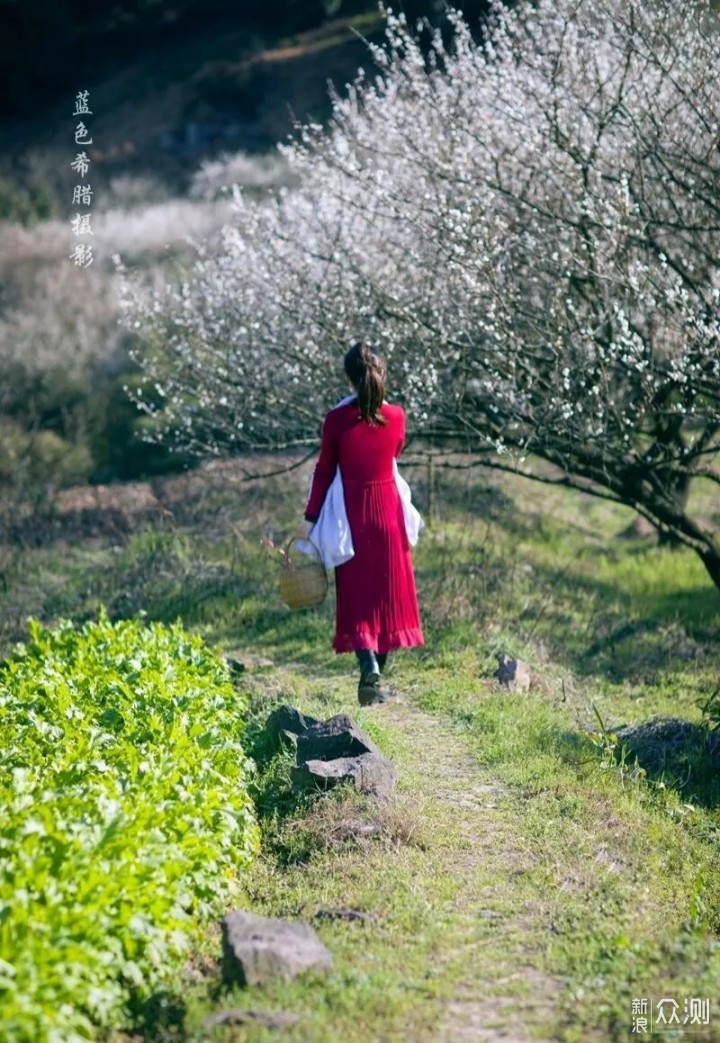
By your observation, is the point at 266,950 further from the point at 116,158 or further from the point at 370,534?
the point at 116,158

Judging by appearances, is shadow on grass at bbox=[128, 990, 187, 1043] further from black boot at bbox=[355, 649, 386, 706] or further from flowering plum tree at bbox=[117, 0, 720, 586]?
flowering plum tree at bbox=[117, 0, 720, 586]

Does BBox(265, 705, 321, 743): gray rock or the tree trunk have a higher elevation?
the tree trunk

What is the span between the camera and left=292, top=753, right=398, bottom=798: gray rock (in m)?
6.11

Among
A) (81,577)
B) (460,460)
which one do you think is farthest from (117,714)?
(460,460)

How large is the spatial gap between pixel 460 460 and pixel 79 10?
25520mm

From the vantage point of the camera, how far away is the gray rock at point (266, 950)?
445 centimetres

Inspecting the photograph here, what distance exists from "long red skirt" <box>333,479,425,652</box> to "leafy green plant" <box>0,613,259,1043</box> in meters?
0.82

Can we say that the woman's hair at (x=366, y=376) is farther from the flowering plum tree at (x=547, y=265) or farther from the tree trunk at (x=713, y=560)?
the tree trunk at (x=713, y=560)

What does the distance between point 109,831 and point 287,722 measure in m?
2.34

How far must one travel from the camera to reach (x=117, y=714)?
6609mm

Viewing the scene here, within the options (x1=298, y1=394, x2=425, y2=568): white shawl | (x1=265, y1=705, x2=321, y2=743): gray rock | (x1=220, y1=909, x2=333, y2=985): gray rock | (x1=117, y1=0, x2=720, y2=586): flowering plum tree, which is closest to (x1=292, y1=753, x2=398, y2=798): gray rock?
(x1=265, y1=705, x2=321, y2=743): gray rock

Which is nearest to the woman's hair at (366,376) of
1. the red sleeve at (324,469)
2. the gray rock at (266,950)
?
the red sleeve at (324,469)

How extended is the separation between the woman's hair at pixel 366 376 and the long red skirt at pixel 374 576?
16.9 inches

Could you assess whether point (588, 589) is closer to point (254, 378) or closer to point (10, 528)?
point (254, 378)
